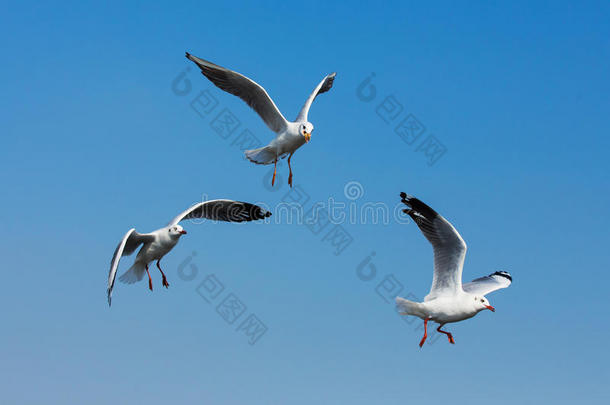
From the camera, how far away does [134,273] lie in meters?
12.0

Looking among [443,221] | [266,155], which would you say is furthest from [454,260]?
[266,155]

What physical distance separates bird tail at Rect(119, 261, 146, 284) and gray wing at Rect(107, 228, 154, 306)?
0.24 meters

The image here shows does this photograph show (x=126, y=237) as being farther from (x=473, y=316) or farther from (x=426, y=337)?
(x=473, y=316)

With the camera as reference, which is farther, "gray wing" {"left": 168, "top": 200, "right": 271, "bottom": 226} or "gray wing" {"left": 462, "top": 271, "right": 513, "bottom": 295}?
"gray wing" {"left": 168, "top": 200, "right": 271, "bottom": 226}

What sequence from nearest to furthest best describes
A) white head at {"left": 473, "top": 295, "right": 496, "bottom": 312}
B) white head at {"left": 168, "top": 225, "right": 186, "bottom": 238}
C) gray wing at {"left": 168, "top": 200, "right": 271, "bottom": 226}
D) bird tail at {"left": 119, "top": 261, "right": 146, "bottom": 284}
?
white head at {"left": 473, "top": 295, "right": 496, "bottom": 312}
white head at {"left": 168, "top": 225, "right": 186, "bottom": 238}
bird tail at {"left": 119, "top": 261, "right": 146, "bottom": 284}
gray wing at {"left": 168, "top": 200, "right": 271, "bottom": 226}

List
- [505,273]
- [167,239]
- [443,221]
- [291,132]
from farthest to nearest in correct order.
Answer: [505,273]
[291,132]
[167,239]
[443,221]

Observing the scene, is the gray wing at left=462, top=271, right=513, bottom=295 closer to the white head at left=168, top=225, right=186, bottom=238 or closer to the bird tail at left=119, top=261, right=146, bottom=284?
the white head at left=168, top=225, right=186, bottom=238

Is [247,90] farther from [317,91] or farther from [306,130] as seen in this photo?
[317,91]

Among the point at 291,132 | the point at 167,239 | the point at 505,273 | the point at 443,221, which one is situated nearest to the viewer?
the point at 443,221

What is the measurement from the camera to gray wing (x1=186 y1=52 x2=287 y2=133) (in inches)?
479

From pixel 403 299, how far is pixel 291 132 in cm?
349

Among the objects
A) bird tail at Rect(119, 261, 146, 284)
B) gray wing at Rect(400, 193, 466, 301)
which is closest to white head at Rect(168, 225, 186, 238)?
bird tail at Rect(119, 261, 146, 284)

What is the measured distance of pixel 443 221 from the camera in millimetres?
10570

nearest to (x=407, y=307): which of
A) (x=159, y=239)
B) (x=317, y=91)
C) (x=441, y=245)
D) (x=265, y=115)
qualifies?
(x=441, y=245)
